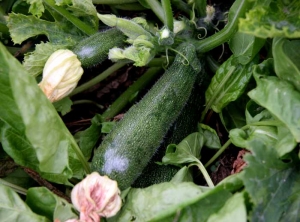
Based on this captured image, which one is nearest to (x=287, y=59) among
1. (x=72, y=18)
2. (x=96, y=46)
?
(x=96, y=46)

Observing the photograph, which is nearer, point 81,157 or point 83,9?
point 81,157

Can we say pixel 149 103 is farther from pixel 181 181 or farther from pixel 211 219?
pixel 211 219

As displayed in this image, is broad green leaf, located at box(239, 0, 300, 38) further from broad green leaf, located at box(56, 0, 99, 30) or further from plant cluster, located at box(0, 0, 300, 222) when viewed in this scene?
broad green leaf, located at box(56, 0, 99, 30)

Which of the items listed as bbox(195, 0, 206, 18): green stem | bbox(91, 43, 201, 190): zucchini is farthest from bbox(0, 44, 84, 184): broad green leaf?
bbox(195, 0, 206, 18): green stem

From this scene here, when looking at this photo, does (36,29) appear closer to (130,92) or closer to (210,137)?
(130,92)

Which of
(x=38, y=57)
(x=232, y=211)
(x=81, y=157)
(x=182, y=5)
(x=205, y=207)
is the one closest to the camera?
(x=232, y=211)

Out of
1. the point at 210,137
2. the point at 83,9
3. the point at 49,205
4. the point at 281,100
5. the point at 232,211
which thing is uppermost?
the point at 83,9

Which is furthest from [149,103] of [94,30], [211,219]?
[211,219]
